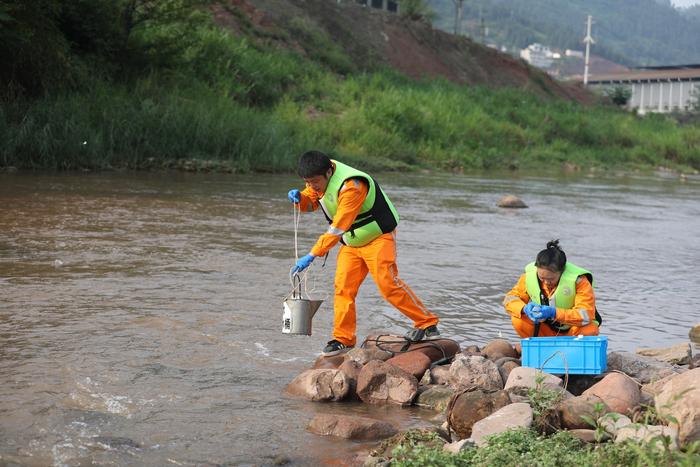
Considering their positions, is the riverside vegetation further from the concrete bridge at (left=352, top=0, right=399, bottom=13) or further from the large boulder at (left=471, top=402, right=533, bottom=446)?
the concrete bridge at (left=352, top=0, right=399, bottom=13)

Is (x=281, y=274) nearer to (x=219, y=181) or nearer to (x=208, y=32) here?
(x=219, y=181)

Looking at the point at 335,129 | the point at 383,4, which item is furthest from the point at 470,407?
the point at 383,4

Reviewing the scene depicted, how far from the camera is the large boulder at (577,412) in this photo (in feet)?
19.0

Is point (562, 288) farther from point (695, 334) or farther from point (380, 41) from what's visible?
point (380, 41)

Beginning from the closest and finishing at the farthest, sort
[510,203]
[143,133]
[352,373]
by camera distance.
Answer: [352,373] < [510,203] < [143,133]

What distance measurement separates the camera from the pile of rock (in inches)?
216

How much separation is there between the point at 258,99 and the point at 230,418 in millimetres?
27456

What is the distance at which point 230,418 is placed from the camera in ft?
21.4

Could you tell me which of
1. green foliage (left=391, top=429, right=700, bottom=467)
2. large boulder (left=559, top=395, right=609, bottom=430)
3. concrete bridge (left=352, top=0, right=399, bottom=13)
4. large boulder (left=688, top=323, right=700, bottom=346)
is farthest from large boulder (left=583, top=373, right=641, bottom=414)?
concrete bridge (left=352, top=0, right=399, bottom=13)

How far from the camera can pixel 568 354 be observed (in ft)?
23.0

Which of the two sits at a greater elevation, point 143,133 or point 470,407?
point 143,133

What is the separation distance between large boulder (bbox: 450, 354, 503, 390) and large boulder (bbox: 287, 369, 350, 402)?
30.1 inches

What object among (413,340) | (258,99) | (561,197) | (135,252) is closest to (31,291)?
(135,252)

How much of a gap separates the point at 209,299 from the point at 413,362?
3.15 metres
